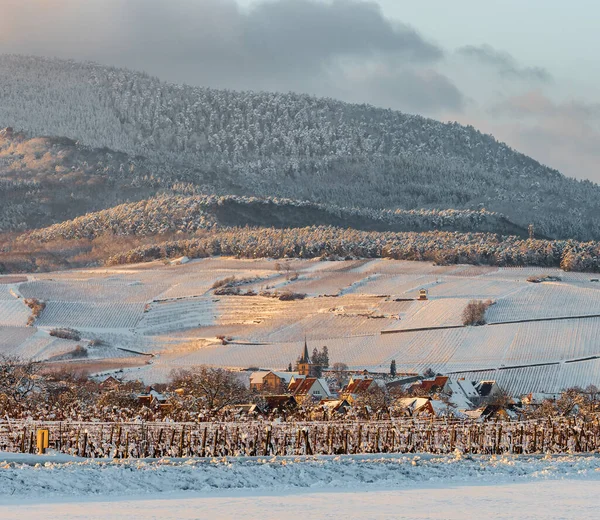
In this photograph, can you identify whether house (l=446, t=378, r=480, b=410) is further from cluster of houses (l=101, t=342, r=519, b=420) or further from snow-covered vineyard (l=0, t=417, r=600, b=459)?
snow-covered vineyard (l=0, t=417, r=600, b=459)

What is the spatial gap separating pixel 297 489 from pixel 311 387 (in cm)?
9920

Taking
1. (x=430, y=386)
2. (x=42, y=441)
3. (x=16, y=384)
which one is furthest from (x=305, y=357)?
(x=42, y=441)

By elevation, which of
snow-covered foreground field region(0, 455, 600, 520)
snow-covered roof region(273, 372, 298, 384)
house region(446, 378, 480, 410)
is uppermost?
snow-covered foreground field region(0, 455, 600, 520)

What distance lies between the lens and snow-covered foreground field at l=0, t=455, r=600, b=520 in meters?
36.1

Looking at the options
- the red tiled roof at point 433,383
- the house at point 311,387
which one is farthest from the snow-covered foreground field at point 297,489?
the house at point 311,387

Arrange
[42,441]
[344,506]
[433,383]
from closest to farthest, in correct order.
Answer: [344,506], [42,441], [433,383]

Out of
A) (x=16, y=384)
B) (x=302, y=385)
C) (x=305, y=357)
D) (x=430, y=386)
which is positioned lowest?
(x=302, y=385)

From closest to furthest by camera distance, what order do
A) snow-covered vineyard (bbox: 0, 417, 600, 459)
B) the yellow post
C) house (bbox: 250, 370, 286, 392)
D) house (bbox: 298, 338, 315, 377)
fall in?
1. the yellow post
2. snow-covered vineyard (bbox: 0, 417, 600, 459)
3. house (bbox: 250, 370, 286, 392)
4. house (bbox: 298, 338, 315, 377)

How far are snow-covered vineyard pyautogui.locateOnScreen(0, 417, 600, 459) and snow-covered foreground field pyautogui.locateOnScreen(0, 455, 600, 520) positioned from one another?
7.10m

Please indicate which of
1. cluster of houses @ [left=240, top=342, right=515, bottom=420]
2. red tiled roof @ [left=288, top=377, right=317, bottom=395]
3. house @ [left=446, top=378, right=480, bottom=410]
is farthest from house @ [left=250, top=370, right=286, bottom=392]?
house @ [left=446, top=378, right=480, bottom=410]

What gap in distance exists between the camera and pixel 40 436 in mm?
53062

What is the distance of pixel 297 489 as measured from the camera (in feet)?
136

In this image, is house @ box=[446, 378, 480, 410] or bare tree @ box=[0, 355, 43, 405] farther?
house @ box=[446, 378, 480, 410]

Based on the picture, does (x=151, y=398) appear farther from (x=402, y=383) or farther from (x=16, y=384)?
(x=402, y=383)
